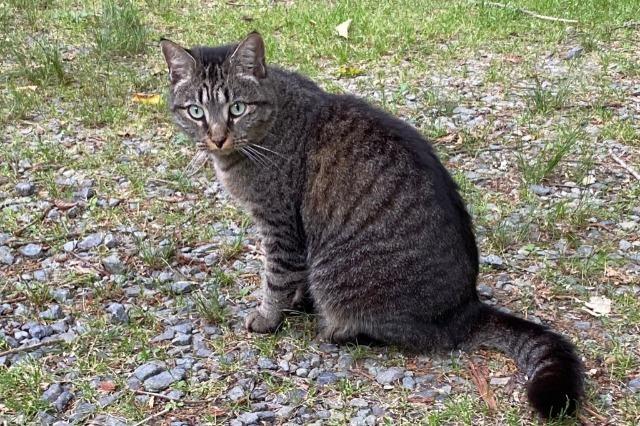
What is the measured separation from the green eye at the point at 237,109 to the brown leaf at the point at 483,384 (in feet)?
4.73

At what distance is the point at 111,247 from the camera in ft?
13.3

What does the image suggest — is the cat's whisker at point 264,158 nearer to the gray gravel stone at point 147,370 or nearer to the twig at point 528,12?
the gray gravel stone at point 147,370

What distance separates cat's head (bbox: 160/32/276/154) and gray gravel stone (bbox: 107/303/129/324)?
826 millimetres

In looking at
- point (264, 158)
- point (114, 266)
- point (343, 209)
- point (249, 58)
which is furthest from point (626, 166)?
point (114, 266)

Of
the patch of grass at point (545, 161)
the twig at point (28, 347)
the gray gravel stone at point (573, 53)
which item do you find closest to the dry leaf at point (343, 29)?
the gray gravel stone at point (573, 53)

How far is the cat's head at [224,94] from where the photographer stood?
338 cm

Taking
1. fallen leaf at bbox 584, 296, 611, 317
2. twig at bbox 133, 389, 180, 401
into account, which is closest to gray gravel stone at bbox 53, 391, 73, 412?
twig at bbox 133, 389, 180, 401

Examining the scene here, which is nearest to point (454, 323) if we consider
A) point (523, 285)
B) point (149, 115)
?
point (523, 285)

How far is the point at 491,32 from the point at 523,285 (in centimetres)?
346

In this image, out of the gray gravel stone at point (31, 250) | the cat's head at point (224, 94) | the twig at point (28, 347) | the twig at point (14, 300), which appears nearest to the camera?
the twig at point (28, 347)

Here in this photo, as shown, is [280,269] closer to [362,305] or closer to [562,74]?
[362,305]

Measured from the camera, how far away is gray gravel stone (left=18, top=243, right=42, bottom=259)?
3975 mm

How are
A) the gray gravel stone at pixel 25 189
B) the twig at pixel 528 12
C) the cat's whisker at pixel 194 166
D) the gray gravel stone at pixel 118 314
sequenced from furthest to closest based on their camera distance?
the twig at pixel 528 12
the cat's whisker at pixel 194 166
the gray gravel stone at pixel 25 189
the gray gravel stone at pixel 118 314

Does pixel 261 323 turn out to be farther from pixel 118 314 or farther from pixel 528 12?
pixel 528 12
